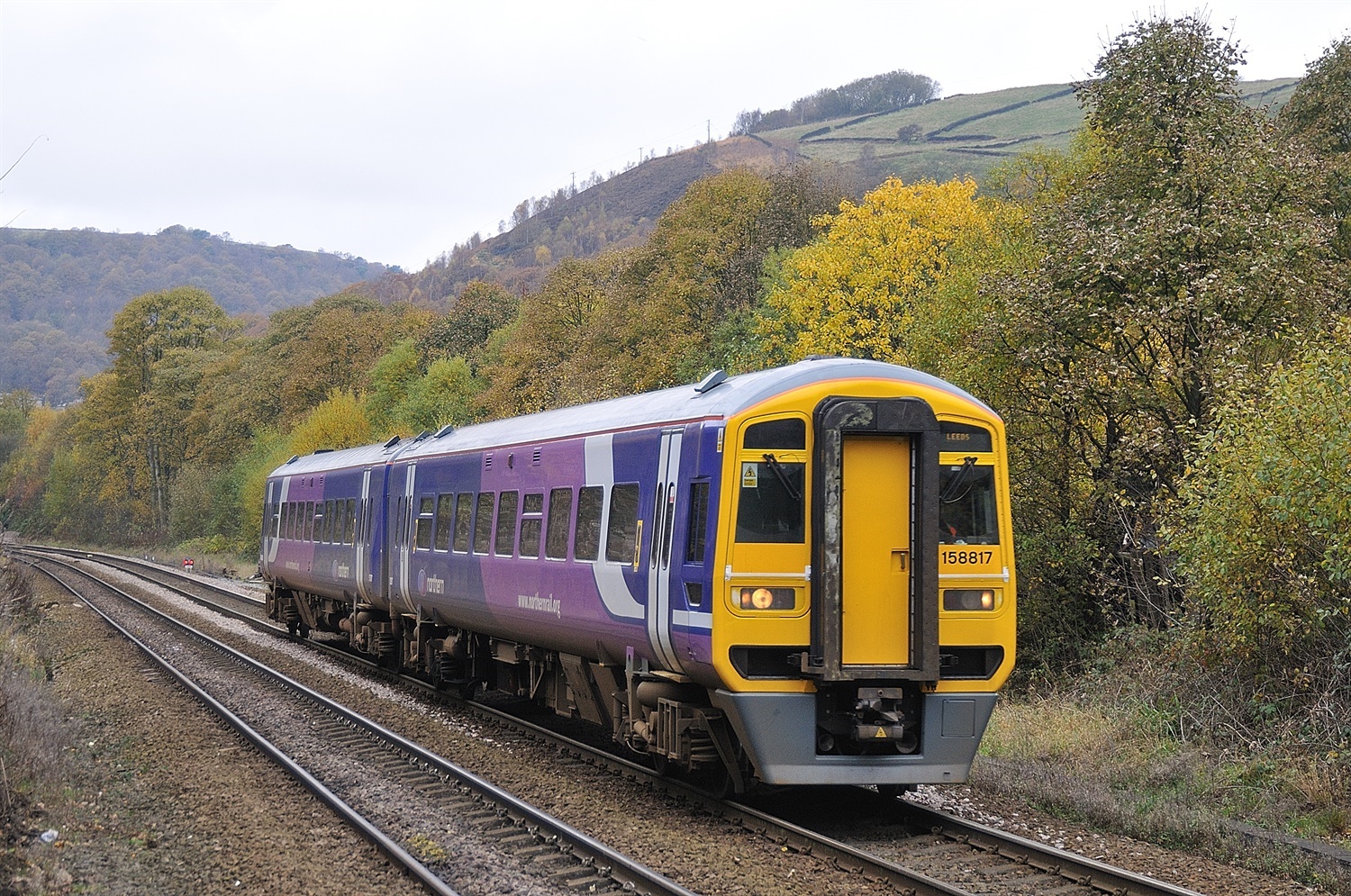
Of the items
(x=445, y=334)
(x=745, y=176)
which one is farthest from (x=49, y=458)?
(x=745, y=176)

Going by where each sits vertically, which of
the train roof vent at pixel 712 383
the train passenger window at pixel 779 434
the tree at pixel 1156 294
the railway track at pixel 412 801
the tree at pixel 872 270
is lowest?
the railway track at pixel 412 801

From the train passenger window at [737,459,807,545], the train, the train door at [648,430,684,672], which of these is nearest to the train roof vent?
the train

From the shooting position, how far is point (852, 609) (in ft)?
28.1

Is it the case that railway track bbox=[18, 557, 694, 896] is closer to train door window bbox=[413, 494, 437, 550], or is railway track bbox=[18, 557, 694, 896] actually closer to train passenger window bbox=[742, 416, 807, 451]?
train door window bbox=[413, 494, 437, 550]

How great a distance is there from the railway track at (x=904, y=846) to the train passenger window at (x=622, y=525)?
1.81 meters

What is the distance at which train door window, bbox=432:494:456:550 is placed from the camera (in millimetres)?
14945

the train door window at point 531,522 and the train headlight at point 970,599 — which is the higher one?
the train door window at point 531,522

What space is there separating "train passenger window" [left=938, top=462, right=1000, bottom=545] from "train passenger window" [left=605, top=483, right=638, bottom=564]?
236 cm

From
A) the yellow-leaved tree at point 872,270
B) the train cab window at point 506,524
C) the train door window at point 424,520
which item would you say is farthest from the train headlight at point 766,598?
the yellow-leaved tree at point 872,270

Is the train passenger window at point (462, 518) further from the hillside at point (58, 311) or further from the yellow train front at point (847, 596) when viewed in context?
the hillside at point (58, 311)

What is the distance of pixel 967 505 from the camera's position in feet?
29.8

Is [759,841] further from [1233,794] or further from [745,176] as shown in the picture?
[745,176]

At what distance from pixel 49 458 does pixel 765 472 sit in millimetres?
87765

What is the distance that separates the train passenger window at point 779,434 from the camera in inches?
343
